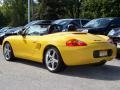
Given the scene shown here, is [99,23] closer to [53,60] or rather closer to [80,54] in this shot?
[53,60]

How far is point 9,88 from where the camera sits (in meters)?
7.49

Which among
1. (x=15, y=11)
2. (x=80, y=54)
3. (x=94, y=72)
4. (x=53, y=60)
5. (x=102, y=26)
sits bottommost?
(x=15, y=11)

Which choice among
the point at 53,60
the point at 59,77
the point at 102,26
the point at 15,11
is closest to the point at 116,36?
the point at 53,60

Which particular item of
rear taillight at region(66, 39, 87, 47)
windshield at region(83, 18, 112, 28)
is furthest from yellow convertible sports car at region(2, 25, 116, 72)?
windshield at region(83, 18, 112, 28)

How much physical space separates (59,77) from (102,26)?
25.2 ft

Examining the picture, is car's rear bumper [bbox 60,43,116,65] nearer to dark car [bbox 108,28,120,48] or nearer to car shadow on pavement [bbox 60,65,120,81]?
car shadow on pavement [bbox 60,65,120,81]

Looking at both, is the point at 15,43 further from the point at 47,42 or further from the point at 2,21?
the point at 2,21

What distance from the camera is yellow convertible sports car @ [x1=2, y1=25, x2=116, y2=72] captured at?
8836mm

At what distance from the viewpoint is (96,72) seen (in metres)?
9.38

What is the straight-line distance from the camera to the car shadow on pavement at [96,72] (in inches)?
343

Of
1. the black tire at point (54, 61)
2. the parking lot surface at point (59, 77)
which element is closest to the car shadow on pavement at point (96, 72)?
the parking lot surface at point (59, 77)

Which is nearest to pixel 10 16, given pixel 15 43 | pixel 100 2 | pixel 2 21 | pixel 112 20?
pixel 2 21

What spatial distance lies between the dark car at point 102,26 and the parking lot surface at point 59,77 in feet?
15.7

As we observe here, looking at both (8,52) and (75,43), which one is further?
(8,52)
